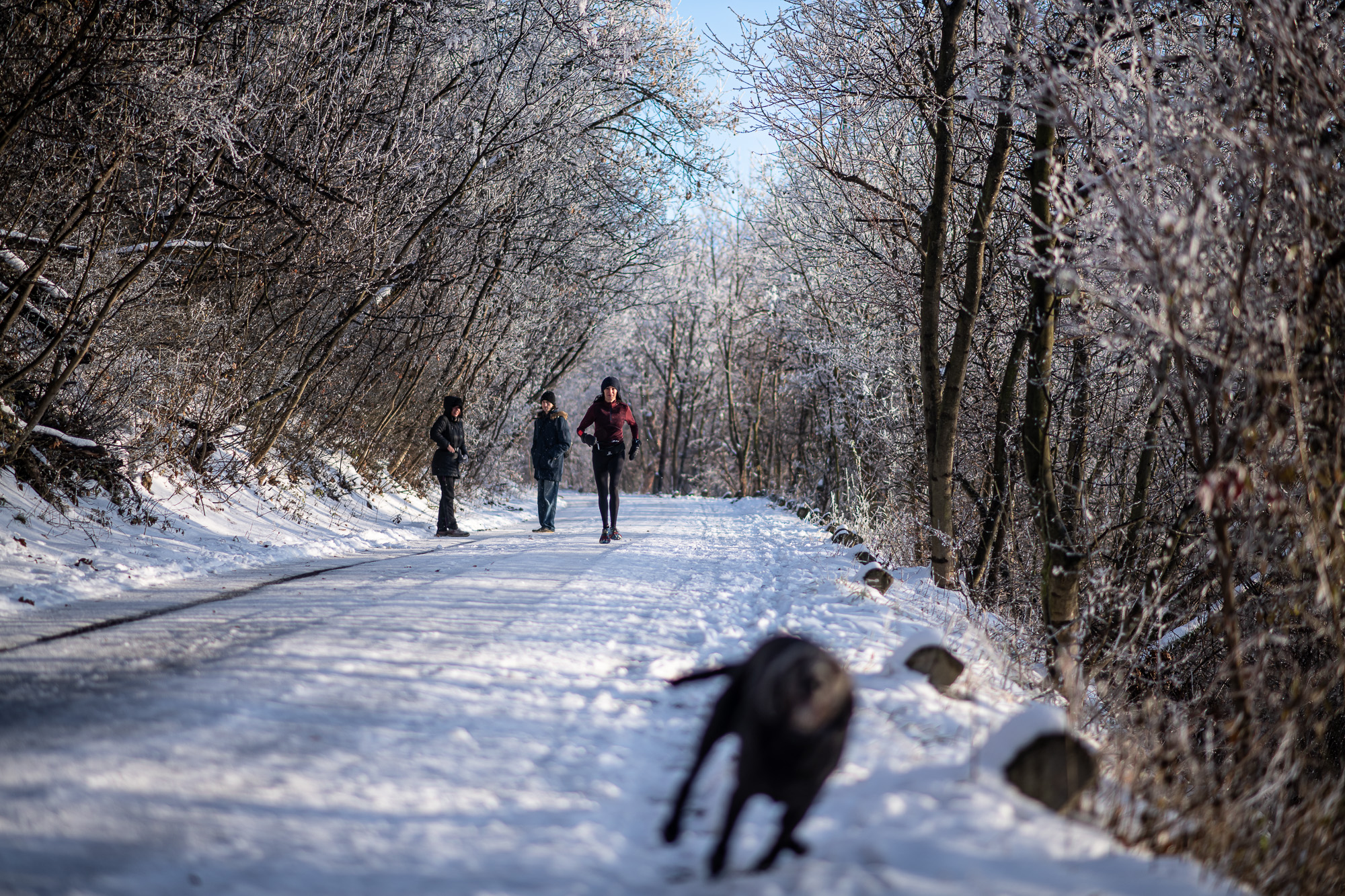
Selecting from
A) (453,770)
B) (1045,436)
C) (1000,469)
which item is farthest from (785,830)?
(1000,469)


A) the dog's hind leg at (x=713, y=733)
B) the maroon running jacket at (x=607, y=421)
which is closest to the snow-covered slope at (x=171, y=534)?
the maroon running jacket at (x=607, y=421)

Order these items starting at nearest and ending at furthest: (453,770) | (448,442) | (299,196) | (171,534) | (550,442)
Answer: (453,770) < (171,534) < (299,196) < (448,442) < (550,442)

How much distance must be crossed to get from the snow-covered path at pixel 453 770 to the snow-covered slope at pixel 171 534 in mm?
1592

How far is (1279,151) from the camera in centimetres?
366

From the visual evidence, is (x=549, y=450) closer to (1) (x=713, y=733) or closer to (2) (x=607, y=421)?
(2) (x=607, y=421)

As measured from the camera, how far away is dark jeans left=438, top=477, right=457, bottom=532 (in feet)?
41.2

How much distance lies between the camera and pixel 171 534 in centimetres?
825

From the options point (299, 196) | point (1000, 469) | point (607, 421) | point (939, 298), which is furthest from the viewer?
point (607, 421)

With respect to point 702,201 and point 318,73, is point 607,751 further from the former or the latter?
point 702,201

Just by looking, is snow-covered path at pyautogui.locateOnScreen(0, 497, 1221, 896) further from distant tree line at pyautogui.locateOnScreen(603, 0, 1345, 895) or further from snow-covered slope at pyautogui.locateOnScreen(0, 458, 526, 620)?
snow-covered slope at pyautogui.locateOnScreen(0, 458, 526, 620)

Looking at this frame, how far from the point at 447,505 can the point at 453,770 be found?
9.93m

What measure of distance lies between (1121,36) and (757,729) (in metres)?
7.76

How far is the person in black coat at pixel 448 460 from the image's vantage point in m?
12.6

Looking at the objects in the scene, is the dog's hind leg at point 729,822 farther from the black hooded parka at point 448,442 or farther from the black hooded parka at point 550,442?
the black hooded parka at point 550,442
